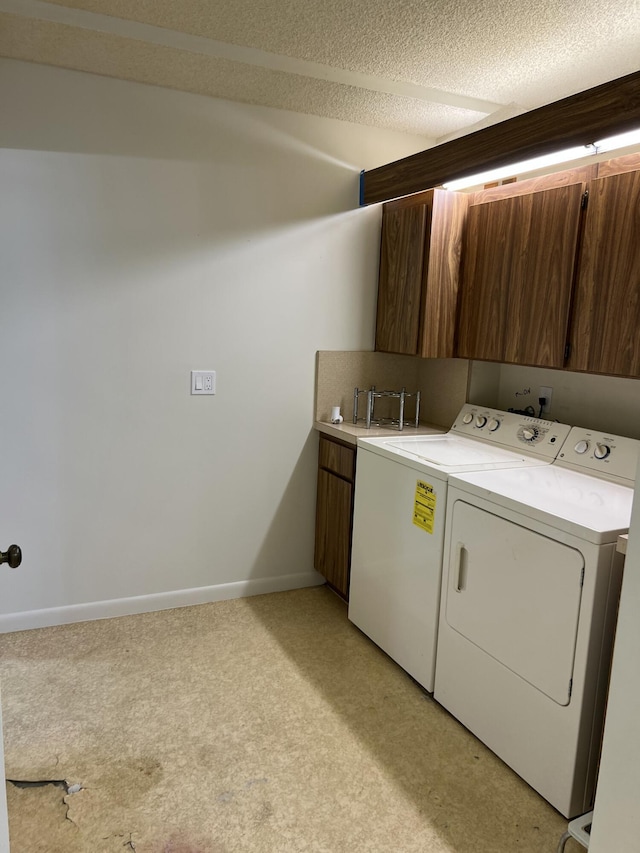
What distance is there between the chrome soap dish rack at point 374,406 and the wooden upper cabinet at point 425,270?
0.26 meters

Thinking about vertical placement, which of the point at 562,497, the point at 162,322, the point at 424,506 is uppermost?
the point at 162,322

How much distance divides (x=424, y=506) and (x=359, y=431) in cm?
74

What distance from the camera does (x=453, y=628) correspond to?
7.22 feet

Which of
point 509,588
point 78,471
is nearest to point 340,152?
point 78,471

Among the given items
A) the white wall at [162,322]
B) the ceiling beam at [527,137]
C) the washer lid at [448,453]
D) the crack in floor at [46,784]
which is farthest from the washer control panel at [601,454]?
the crack in floor at [46,784]

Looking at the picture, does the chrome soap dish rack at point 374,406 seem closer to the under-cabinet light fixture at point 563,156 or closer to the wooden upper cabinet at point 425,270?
the wooden upper cabinet at point 425,270

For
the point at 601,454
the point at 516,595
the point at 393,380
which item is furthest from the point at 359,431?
the point at 516,595

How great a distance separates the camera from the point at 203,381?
2.94 meters

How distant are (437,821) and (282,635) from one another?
1.16 metres

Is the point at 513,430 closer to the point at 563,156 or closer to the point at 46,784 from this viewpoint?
the point at 563,156

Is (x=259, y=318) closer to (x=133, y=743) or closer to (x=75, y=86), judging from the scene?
(x=75, y=86)

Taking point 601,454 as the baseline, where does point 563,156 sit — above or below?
above

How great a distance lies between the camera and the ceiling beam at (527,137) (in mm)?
1799

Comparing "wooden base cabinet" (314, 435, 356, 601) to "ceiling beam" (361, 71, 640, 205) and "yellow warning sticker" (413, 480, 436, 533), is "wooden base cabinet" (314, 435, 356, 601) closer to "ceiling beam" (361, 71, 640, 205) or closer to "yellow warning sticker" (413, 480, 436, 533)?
"yellow warning sticker" (413, 480, 436, 533)
